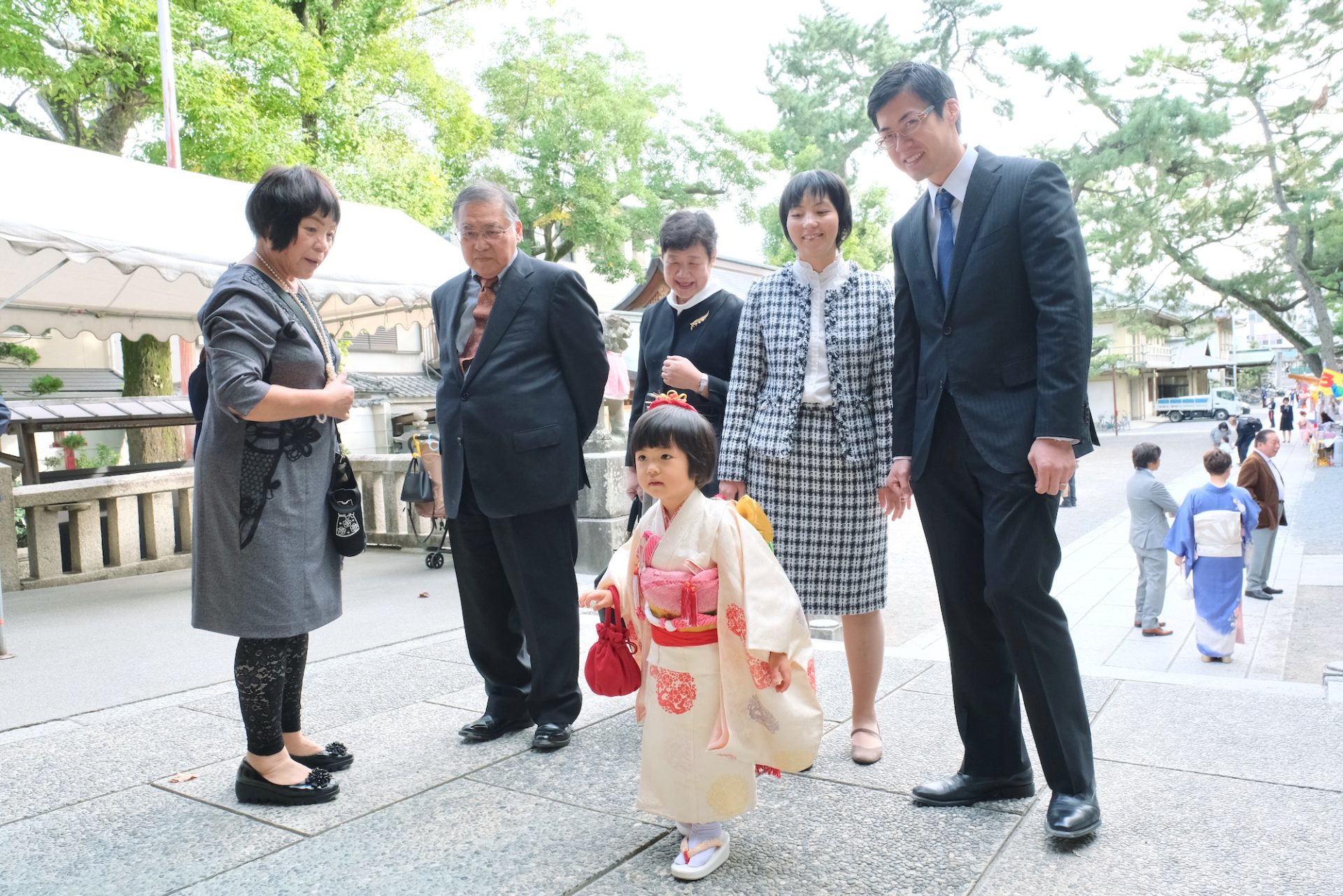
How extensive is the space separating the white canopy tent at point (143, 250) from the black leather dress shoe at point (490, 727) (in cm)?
352

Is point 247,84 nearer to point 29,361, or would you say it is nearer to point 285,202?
point 29,361

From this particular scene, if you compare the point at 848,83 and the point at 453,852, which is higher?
the point at 848,83

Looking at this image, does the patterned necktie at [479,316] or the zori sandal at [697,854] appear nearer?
the zori sandal at [697,854]

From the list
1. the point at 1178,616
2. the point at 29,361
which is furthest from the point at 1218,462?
the point at 29,361

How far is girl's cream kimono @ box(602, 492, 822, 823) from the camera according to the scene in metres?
2.25

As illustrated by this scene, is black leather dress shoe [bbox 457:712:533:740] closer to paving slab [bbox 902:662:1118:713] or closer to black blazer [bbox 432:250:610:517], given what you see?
black blazer [bbox 432:250:610:517]

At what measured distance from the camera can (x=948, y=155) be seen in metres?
2.57

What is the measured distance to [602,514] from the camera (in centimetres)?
686

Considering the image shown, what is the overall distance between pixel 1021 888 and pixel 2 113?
13797 millimetres

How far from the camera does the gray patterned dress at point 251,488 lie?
2.58 m

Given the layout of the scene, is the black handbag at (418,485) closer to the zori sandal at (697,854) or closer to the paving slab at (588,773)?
the paving slab at (588,773)

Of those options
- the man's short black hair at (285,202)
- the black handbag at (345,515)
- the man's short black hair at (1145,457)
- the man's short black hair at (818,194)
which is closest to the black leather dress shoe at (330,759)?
the black handbag at (345,515)

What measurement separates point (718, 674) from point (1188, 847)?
46.9 inches

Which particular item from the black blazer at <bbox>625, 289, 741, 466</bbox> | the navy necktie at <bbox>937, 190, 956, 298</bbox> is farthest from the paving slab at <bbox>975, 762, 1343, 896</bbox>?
the black blazer at <bbox>625, 289, 741, 466</bbox>
